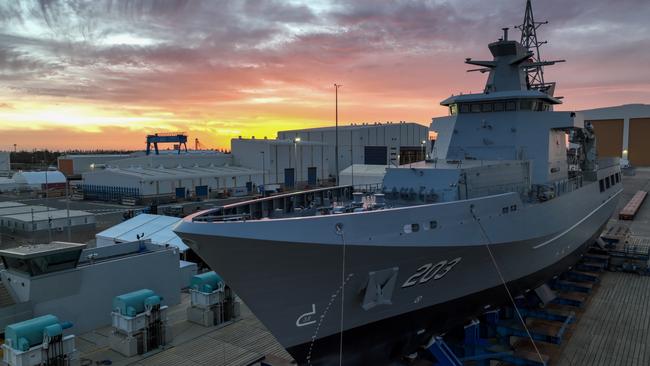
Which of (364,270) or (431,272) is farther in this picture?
(431,272)

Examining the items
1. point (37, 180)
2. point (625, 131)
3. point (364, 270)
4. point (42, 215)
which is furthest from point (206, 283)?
point (625, 131)

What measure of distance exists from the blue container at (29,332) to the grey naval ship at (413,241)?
5.12 m

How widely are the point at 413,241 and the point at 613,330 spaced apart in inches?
338

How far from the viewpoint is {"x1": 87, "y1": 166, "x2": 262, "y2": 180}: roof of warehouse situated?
43.2 meters

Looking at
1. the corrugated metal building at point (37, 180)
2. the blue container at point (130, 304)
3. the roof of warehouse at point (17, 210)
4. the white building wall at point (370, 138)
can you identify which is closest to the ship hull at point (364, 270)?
the blue container at point (130, 304)

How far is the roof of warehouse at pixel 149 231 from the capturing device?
1870 cm

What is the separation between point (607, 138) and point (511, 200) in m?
65.3

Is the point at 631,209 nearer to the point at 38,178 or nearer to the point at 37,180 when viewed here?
the point at 37,180

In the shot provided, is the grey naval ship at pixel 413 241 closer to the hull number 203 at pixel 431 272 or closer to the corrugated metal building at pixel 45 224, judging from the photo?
the hull number 203 at pixel 431 272

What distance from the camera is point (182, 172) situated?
46312 mm

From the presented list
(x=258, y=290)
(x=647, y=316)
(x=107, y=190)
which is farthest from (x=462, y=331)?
(x=107, y=190)

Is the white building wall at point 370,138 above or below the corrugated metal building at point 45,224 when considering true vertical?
above

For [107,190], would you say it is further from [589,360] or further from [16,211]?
[589,360]

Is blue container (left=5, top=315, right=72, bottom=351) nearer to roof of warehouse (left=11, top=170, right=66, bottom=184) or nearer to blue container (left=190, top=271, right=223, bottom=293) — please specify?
blue container (left=190, top=271, right=223, bottom=293)
